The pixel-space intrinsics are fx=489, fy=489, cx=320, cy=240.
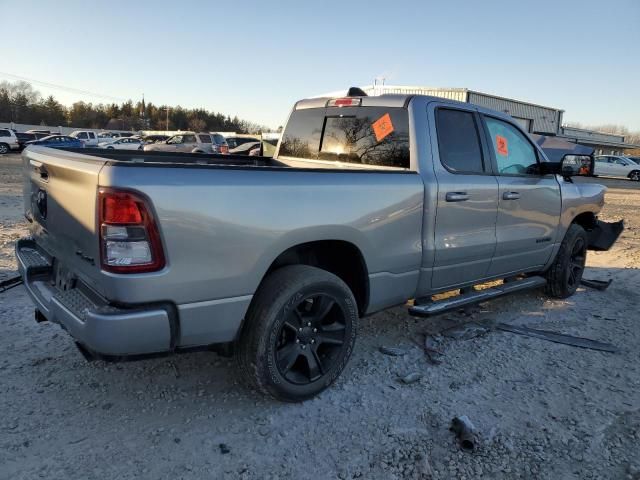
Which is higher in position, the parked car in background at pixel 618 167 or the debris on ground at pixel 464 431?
the parked car in background at pixel 618 167

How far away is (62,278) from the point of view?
285 cm

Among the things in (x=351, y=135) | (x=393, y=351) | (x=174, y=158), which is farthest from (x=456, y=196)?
(x=174, y=158)

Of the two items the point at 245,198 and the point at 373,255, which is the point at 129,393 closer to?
the point at 245,198

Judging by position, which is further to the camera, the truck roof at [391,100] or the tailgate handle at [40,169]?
the truck roof at [391,100]

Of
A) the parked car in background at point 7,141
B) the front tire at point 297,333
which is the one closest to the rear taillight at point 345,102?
the front tire at point 297,333

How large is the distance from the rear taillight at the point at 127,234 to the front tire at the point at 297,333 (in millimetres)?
725

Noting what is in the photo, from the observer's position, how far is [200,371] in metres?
3.43

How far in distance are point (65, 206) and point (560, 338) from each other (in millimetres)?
3974

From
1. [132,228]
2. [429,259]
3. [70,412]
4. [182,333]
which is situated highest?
[132,228]

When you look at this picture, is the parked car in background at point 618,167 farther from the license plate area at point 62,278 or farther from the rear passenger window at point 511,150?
the license plate area at point 62,278

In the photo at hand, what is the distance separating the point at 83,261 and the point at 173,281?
549 mm

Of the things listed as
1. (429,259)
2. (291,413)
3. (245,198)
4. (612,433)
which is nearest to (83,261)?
(245,198)

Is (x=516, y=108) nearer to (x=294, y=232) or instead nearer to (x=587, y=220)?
(x=587, y=220)

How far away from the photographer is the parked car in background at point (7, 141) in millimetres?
31000
